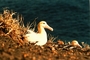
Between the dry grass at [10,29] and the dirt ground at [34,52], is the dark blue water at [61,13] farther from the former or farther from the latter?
the dirt ground at [34,52]

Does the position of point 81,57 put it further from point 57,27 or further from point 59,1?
point 59,1

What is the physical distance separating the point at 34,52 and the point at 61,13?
19.9m

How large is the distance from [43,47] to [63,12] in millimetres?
19237

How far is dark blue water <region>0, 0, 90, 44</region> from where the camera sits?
24.7 meters

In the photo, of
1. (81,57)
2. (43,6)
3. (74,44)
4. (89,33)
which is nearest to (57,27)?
(89,33)

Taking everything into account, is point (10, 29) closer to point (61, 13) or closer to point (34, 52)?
point (34, 52)

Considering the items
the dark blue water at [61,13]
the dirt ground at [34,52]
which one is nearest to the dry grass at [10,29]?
the dirt ground at [34,52]

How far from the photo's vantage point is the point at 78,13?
28750mm

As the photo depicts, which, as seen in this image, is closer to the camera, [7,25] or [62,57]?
[62,57]

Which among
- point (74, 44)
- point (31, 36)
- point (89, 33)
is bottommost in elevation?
point (89, 33)

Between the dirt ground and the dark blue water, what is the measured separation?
43.8ft

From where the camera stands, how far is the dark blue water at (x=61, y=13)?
80.9 feet

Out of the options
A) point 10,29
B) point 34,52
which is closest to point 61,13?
point 10,29

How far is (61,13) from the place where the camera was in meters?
28.6
